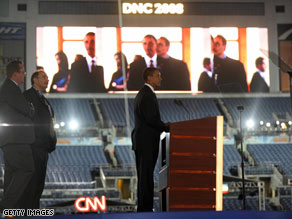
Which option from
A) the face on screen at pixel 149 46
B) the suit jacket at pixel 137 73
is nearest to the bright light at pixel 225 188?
the suit jacket at pixel 137 73

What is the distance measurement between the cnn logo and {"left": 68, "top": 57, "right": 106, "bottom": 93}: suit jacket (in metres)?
4.08

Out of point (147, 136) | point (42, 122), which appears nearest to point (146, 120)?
point (147, 136)

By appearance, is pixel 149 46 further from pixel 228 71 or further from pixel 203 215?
pixel 203 215

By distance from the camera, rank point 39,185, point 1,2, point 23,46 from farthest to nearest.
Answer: point 23,46 → point 1,2 → point 39,185

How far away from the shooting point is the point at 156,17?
68.2ft

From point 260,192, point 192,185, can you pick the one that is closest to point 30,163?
point 192,185

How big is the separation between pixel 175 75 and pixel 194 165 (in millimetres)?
16191

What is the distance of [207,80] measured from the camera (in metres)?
20.7

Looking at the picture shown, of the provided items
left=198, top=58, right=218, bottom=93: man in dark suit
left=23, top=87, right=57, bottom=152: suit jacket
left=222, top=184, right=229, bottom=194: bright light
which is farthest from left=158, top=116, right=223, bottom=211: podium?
left=198, top=58, right=218, bottom=93: man in dark suit

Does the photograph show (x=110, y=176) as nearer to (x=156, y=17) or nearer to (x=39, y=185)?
(x=156, y=17)

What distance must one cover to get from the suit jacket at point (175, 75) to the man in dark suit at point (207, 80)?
398 millimetres

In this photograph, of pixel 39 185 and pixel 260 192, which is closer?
pixel 39 185

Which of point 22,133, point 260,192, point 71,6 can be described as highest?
point 71,6

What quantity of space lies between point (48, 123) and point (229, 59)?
16.9 meters
